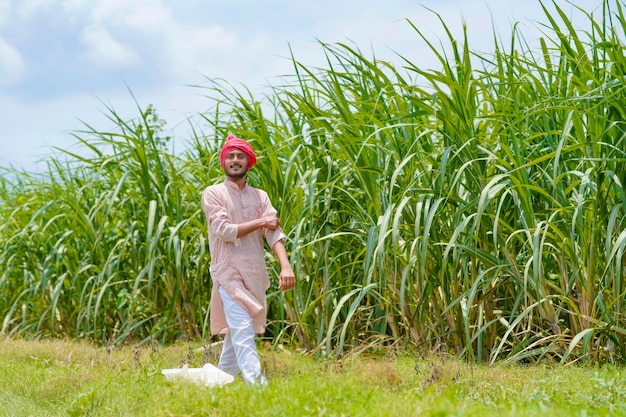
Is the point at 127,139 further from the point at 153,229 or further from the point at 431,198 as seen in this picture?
the point at 431,198

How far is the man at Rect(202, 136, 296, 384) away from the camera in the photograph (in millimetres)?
4344

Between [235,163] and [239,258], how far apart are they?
1.58ft

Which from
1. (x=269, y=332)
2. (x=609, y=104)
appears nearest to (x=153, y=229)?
(x=269, y=332)

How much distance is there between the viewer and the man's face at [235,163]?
449cm

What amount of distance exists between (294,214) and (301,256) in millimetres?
294

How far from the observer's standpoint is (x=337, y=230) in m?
5.51

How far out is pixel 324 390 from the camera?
3596 millimetres

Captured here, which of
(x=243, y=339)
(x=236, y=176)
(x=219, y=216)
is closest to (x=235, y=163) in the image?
(x=236, y=176)

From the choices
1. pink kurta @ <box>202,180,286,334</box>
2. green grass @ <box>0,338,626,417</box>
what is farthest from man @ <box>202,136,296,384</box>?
green grass @ <box>0,338,626,417</box>

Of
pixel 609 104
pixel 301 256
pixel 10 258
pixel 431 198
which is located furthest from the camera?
pixel 10 258

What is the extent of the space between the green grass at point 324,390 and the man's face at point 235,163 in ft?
3.44

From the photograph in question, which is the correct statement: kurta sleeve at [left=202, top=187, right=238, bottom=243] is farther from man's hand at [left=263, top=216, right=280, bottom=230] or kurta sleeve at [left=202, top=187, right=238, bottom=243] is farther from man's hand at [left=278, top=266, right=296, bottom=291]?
man's hand at [left=278, top=266, right=296, bottom=291]

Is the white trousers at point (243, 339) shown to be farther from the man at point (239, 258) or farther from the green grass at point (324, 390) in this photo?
the green grass at point (324, 390)

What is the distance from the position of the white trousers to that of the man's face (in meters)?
0.58
